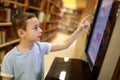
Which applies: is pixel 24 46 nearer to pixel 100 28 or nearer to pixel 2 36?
pixel 100 28

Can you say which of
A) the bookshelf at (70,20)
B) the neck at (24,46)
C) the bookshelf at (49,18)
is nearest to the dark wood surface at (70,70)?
the neck at (24,46)

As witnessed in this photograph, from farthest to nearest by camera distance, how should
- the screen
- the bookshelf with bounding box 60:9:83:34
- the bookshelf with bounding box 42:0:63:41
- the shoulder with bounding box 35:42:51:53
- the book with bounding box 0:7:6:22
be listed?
the bookshelf with bounding box 60:9:83:34 < the bookshelf with bounding box 42:0:63:41 < the book with bounding box 0:7:6:22 < the shoulder with bounding box 35:42:51:53 < the screen

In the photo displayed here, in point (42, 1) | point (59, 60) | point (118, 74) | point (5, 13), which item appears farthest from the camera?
point (42, 1)

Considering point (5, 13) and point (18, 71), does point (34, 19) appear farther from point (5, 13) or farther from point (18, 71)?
point (5, 13)

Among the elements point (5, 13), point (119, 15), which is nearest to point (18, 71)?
point (119, 15)

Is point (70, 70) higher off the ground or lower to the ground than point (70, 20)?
higher

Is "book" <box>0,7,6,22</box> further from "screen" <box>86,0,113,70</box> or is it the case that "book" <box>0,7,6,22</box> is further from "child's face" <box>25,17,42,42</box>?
"screen" <box>86,0,113,70</box>

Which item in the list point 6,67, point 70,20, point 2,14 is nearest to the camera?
point 6,67

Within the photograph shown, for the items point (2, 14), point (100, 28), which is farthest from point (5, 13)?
point (100, 28)

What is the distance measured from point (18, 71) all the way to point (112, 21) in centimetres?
61

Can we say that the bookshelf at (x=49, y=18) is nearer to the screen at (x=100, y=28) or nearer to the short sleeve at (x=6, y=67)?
the screen at (x=100, y=28)

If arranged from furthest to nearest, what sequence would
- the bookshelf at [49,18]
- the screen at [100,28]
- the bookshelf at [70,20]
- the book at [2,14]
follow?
the bookshelf at [70,20]
the bookshelf at [49,18]
the book at [2,14]
the screen at [100,28]

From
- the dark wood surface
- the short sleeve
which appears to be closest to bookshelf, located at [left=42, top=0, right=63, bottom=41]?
the dark wood surface

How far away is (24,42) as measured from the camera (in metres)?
1.04
